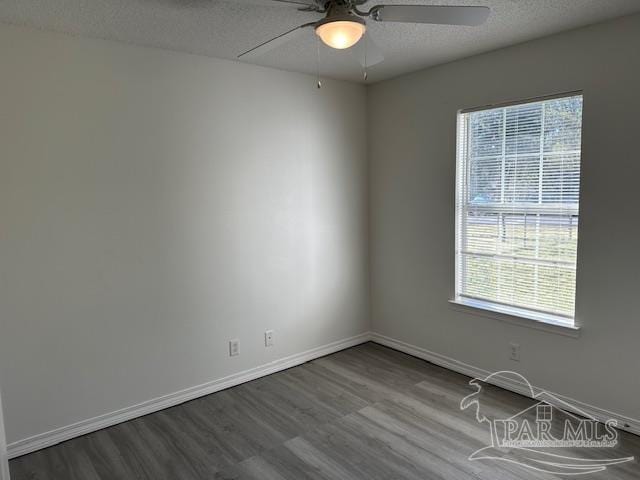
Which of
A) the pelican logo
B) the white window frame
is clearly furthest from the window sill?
the pelican logo

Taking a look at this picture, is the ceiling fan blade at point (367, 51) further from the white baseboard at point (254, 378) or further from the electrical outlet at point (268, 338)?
the white baseboard at point (254, 378)

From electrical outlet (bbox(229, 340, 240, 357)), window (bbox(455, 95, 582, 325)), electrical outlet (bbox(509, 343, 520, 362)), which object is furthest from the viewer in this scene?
electrical outlet (bbox(229, 340, 240, 357))

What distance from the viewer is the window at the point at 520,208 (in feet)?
9.63

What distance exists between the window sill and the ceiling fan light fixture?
2260 mm

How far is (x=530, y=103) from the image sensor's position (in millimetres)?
3053

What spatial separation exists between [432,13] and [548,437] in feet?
7.97

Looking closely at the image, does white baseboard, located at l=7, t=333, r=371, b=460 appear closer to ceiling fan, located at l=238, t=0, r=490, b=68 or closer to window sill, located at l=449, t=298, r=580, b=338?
window sill, located at l=449, t=298, r=580, b=338

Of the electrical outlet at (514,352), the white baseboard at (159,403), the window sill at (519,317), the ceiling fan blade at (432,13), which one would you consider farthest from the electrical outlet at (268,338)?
the ceiling fan blade at (432,13)

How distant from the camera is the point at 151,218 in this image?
3.02 metres

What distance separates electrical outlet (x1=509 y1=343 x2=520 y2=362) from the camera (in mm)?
3242

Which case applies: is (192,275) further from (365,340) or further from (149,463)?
(365,340)

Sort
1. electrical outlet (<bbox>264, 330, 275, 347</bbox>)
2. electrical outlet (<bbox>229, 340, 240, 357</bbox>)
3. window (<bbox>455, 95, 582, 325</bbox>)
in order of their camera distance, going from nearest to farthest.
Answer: window (<bbox>455, 95, 582, 325</bbox>)
electrical outlet (<bbox>229, 340, 240, 357</bbox>)
electrical outlet (<bbox>264, 330, 275, 347</bbox>)

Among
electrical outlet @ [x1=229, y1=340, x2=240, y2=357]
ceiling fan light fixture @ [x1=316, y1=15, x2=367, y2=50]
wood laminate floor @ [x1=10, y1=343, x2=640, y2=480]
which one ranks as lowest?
wood laminate floor @ [x1=10, y1=343, x2=640, y2=480]

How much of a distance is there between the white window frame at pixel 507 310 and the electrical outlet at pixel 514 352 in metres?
0.17
